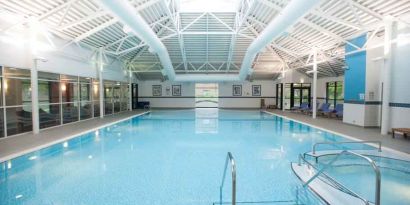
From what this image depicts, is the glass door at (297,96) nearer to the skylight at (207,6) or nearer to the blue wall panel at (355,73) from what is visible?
the blue wall panel at (355,73)

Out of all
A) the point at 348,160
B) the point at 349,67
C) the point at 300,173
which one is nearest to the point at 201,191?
the point at 300,173

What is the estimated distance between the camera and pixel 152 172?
4.72 meters

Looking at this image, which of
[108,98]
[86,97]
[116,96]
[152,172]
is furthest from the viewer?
[116,96]

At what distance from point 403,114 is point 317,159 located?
4.67 metres

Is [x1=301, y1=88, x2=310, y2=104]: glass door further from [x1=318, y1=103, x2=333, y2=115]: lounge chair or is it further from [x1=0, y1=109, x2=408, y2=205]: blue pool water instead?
[x1=0, y1=109, x2=408, y2=205]: blue pool water

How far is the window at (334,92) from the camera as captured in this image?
54.6 ft

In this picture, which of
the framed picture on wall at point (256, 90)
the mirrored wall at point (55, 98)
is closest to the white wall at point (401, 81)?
the framed picture on wall at point (256, 90)

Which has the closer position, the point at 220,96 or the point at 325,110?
the point at 325,110

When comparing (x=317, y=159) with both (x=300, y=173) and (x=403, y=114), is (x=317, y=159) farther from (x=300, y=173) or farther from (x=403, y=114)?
(x=403, y=114)

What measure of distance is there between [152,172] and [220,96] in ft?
53.9

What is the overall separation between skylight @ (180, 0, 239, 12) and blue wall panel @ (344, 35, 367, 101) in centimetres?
550

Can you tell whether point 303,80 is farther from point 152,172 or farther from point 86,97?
point 152,172

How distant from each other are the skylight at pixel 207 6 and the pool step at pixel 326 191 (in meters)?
8.49

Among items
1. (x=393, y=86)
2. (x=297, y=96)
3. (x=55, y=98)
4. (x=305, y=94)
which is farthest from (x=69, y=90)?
(x=305, y=94)
